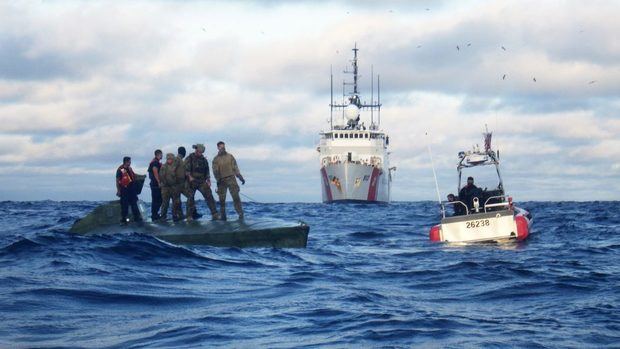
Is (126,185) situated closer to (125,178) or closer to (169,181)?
(125,178)

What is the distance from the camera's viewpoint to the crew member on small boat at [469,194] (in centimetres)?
2323

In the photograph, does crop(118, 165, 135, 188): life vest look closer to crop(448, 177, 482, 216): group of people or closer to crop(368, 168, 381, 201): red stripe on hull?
crop(448, 177, 482, 216): group of people

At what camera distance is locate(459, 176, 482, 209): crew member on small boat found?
23.2 meters

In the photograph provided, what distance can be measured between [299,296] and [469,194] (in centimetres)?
1166

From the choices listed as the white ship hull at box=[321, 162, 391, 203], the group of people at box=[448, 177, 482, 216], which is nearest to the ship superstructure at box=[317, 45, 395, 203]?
the white ship hull at box=[321, 162, 391, 203]

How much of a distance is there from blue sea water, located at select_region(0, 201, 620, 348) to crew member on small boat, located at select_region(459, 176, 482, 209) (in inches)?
94.3

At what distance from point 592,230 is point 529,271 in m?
16.2

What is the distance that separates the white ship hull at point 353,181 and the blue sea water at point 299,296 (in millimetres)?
61693

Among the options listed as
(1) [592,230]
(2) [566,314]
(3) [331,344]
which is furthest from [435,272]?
(1) [592,230]

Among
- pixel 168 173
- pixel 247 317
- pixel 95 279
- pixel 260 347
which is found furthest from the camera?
pixel 168 173

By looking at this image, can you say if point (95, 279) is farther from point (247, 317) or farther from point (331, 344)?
point (331, 344)

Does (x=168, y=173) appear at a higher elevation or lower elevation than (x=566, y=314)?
higher

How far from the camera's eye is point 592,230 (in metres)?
30.6

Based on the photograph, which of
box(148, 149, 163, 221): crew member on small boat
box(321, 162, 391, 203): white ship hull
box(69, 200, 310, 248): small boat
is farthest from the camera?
box(321, 162, 391, 203): white ship hull
